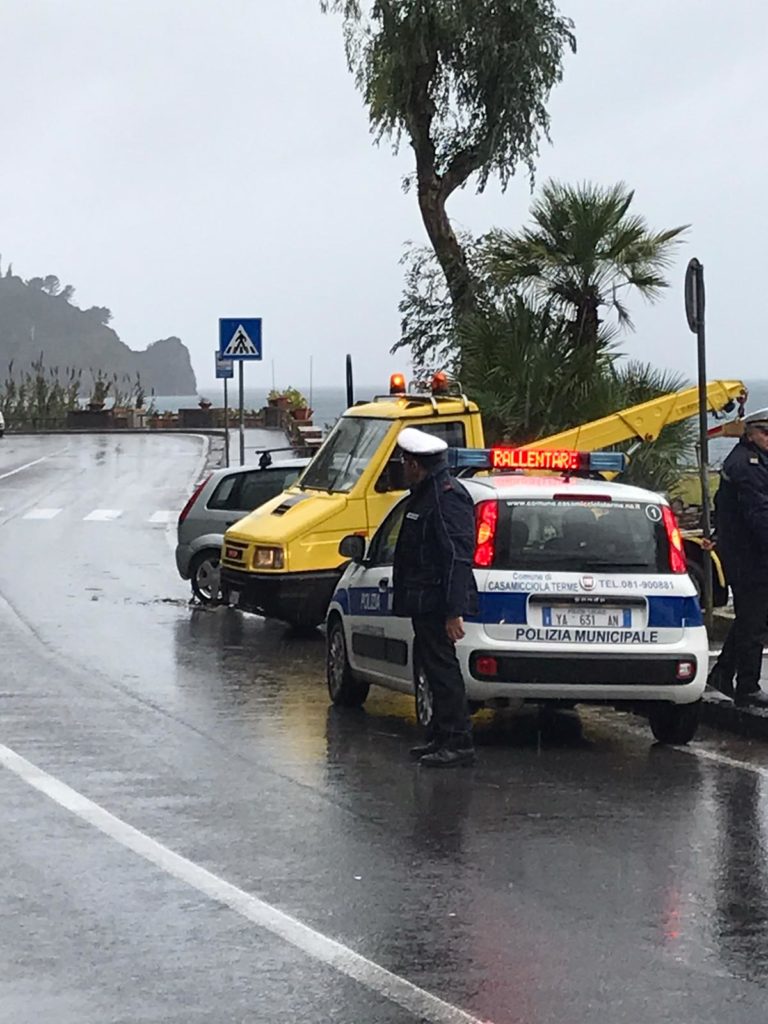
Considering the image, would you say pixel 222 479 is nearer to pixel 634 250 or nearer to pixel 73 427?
pixel 634 250

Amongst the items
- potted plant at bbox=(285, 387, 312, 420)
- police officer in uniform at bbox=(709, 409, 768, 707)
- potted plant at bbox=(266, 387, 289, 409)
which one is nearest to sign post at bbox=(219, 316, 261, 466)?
police officer in uniform at bbox=(709, 409, 768, 707)

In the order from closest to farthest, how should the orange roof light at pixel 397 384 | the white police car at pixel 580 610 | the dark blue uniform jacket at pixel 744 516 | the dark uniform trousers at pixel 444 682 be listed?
1. the dark uniform trousers at pixel 444 682
2. the white police car at pixel 580 610
3. the dark blue uniform jacket at pixel 744 516
4. the orange roof light at pixel 397 384

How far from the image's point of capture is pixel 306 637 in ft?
58.6

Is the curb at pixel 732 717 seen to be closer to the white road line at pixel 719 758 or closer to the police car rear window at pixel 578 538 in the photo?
the white road line at pixel 719 758

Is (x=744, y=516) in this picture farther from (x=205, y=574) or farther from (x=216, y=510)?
(x=216, y=510)

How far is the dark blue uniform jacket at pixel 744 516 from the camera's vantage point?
1183 centimetres

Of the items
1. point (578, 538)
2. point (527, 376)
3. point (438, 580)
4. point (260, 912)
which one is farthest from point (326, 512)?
point (260, 912)

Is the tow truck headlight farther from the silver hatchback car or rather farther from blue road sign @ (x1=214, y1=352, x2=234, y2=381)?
blue road sign @ (x1=214, y1=352, x2=234, y2=381)

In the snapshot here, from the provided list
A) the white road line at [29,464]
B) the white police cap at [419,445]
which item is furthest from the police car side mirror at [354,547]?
the white road line at [29,464]

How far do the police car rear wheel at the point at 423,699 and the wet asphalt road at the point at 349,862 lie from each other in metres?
0.19

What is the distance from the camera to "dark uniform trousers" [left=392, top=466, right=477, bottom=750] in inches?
416

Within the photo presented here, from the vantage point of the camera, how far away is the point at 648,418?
2047 centimetres

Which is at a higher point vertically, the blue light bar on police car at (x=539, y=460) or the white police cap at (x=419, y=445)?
the white police cap at (x=419, y=445)

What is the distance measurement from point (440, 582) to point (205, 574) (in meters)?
9.90
